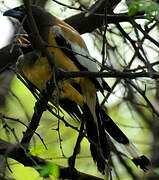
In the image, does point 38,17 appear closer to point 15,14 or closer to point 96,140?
point 15,14

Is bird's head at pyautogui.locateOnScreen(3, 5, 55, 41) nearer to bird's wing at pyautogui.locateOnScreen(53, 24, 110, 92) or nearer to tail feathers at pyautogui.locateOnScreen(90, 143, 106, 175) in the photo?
bird's wing at pyautogui.locateOnScreen(53, 24, 110, 92)

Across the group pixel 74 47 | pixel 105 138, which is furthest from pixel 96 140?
pixel 74 47

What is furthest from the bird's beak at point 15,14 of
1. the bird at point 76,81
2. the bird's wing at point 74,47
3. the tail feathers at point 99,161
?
the tail feathers at point 99,161

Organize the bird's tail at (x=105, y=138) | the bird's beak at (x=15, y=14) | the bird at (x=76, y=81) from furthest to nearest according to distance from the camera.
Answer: the bird's beak at (x=15, y=14), the bird's tail at (x=105, y=138), the bird at (x=76, y=81)

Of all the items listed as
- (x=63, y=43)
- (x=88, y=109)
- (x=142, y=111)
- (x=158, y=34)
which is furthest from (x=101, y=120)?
(x=142, y=111)

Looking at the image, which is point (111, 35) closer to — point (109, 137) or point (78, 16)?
point (78, 16)

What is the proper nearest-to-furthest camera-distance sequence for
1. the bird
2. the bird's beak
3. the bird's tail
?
the bird
the bird's tail
the bird's beak

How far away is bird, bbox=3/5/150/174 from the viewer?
4.19 meters

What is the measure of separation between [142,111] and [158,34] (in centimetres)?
179

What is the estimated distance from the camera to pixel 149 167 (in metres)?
4.26

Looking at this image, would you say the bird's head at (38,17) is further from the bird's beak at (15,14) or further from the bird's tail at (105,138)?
the bird's tail at (105,138)

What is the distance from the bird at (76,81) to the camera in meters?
4.19

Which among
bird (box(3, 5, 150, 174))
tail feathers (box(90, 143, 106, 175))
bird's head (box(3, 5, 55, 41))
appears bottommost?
tail feathers (box(90, 143, 106, 175))

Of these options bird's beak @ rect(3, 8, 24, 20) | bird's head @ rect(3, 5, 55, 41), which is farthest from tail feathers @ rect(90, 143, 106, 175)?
bird's beak @ rect(3, 8, 24, 20)
